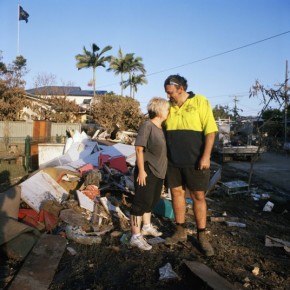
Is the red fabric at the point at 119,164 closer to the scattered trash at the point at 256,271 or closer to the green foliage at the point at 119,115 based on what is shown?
the scattered trash at the point at 256,271

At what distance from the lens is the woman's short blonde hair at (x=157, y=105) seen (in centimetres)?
390

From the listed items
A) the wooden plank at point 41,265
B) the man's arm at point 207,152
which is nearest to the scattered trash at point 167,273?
the wooden plank at point 41,265

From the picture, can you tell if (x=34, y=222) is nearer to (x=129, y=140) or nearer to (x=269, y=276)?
(x=269, y=276)

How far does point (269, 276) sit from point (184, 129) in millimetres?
1700

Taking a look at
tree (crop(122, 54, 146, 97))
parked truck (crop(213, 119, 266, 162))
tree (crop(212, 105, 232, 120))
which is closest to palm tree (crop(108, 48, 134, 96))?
tree (crop(122, 54, 146, 97))

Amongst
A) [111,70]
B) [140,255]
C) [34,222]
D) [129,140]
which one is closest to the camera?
[140,255]

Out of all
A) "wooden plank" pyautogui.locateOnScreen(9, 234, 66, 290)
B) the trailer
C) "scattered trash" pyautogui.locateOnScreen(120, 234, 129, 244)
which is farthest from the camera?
the trailer

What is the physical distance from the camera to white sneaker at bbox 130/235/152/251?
3.79 meters

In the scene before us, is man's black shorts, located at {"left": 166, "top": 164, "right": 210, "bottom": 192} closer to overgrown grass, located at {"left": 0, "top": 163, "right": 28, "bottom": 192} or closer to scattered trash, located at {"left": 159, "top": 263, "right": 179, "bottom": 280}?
scattered trash, located at {"left": 159, "top": 263, "right": 179, "bottom": 280}

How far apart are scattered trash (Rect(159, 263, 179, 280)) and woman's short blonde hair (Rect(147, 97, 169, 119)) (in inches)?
65.3

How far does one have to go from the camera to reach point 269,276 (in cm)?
321

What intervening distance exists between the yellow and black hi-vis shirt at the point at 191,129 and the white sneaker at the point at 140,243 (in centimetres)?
93

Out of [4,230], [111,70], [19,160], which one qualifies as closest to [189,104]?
[4,230]

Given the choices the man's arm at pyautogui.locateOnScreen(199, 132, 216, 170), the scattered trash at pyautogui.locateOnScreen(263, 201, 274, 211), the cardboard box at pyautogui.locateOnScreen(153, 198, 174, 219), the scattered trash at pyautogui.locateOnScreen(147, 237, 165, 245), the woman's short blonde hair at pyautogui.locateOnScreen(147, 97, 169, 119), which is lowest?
the scattered trash at pyautogui.locateOnScreen(263, 201, 274, 211)
